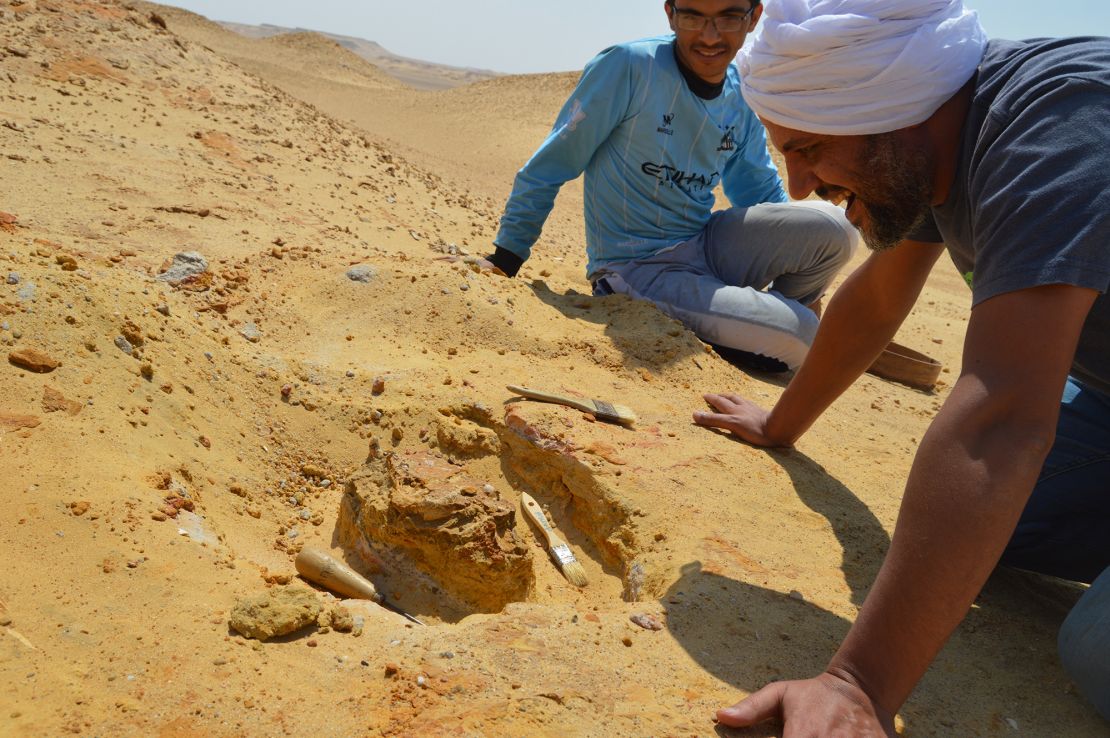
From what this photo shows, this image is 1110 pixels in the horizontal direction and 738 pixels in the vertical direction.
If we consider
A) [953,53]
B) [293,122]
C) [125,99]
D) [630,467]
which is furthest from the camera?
[293,122]

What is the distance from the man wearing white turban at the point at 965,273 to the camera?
1576mm

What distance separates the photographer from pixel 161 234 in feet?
12.0

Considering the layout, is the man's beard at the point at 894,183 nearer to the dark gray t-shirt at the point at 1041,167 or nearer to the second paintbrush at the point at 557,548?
the dark gray t-shirt at the point at 1041,167

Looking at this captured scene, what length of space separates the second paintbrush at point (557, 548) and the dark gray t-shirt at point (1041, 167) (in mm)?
1252

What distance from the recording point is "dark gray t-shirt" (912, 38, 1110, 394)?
1.57 metres

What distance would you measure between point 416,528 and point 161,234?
6.65 feet

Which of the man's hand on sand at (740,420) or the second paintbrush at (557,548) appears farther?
the man's hand on sand at (740,420)

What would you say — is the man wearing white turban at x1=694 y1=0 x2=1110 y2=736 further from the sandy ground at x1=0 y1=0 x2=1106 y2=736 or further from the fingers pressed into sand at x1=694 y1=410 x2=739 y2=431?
the fingers pressed into sand at x1=694 y1=410 x2=739 y2=431

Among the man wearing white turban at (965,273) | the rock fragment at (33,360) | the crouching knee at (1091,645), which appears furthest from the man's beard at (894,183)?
the rock fragment at (33,360)

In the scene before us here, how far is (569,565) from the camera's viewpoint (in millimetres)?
2486

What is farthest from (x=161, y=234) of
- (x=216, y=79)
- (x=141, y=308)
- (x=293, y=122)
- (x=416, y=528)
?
(x=216, y=79)

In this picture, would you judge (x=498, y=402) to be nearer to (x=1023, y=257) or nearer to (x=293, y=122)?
(x=1023, y=257)

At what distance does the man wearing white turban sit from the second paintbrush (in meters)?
0.83

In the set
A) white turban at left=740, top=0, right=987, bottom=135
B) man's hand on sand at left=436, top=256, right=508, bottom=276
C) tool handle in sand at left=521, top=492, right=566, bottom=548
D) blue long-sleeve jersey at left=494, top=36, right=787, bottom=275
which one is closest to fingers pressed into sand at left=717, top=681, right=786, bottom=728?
tool handle in sand at left=521, top=492, right=566, bottom=548
